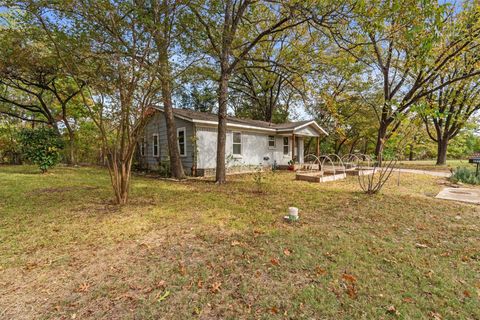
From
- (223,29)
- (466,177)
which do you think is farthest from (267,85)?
(466,177)

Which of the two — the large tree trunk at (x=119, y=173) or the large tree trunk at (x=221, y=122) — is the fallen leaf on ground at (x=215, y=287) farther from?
the large tree trunk at (x=221, y=122)

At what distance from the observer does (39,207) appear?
199 inches

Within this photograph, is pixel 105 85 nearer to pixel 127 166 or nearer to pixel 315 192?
pixel 127 166

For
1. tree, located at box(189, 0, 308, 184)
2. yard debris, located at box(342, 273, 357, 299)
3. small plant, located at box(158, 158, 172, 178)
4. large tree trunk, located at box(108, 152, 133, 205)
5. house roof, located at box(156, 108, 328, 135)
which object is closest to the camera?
yard debris, located at box(342, 273, 357, 299)

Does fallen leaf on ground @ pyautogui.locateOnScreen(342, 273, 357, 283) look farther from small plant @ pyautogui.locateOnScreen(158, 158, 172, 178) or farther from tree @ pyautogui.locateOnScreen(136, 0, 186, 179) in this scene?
small plant @ pyautogui.locateOnScreen(158, 158, 172, 178)

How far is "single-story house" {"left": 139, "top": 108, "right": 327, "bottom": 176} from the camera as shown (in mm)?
10797

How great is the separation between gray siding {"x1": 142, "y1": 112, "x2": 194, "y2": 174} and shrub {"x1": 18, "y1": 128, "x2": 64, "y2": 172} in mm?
4281

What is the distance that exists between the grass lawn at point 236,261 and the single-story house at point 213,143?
550 cm

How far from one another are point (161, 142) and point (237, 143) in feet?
14.3

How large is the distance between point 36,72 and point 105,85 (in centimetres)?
1193

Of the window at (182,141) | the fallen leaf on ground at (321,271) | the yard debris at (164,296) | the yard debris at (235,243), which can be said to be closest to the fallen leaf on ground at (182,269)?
the yard debris at (164,296)

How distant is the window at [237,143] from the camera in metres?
12.4

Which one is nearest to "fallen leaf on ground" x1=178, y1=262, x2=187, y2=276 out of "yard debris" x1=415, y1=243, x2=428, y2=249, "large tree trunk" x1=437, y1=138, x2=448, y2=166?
"yard debris" x1=415, y1=243, x2=428, y2=249

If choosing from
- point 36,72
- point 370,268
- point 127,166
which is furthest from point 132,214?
point 36,72
